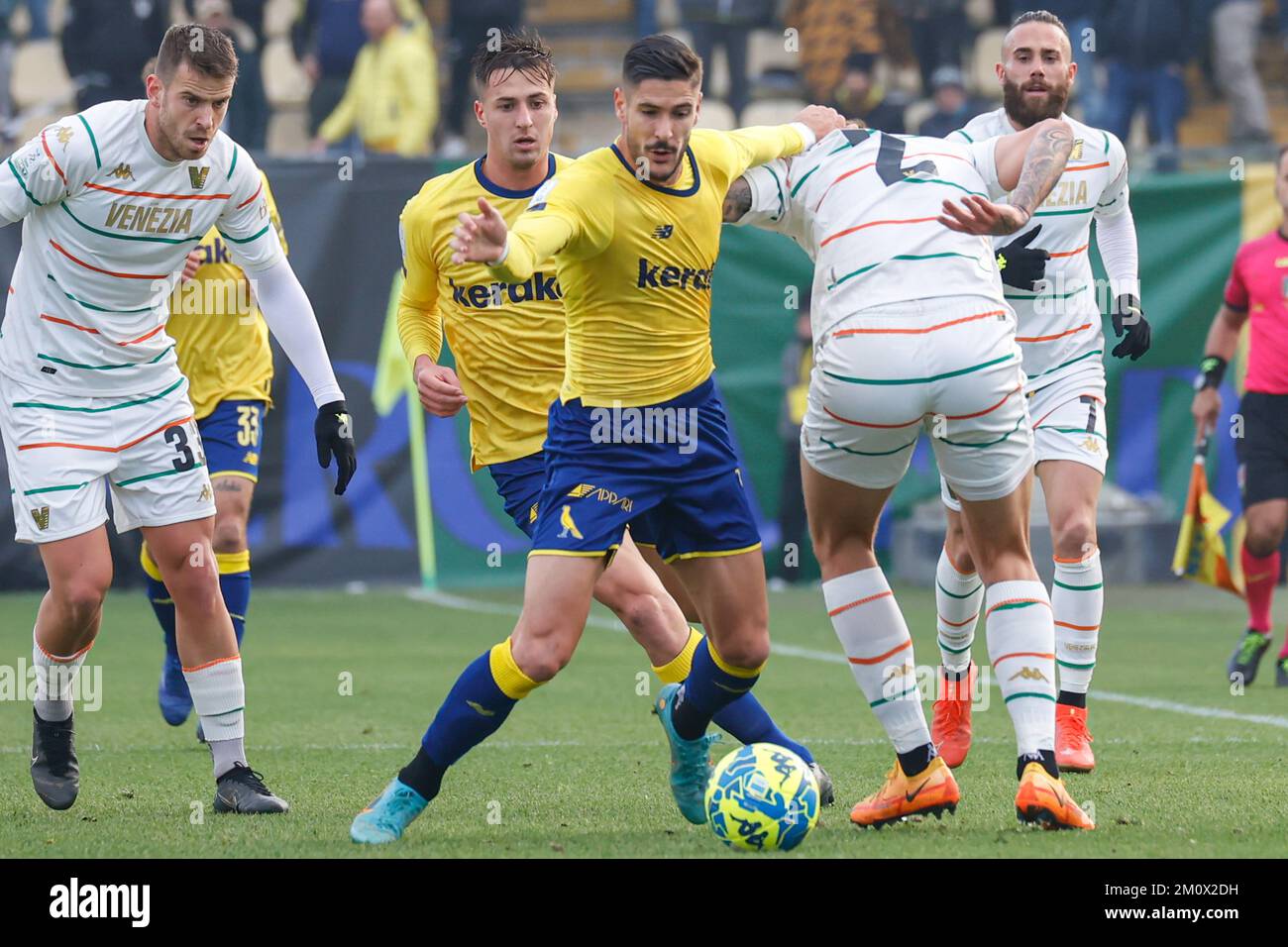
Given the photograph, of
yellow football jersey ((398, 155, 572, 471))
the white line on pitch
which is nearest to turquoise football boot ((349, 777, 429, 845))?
yellow football jersey ((398, 155, 572, 471))

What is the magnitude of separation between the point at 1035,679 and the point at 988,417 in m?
0.81

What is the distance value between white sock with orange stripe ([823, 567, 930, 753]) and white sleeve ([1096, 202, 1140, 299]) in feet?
7.23

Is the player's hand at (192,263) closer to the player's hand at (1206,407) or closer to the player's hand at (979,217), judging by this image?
the player's hand at (979,217)

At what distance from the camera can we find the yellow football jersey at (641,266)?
5059 mm

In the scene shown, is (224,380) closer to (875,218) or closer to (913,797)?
(875,218)

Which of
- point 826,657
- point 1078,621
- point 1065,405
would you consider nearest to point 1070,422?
point 1065,405

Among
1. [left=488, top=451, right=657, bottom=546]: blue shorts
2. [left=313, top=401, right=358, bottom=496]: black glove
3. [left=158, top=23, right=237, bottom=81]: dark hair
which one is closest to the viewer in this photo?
[left=158, top=23, right=237, bottom=81]: dark hair

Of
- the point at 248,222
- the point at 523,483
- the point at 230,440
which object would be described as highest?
the point at 248,222

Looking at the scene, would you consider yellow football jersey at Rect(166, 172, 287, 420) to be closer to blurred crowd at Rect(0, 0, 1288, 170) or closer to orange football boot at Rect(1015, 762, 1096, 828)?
orange football boot at Rect(1015, 762, 1096, 828)

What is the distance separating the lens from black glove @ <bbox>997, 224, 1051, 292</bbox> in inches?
263

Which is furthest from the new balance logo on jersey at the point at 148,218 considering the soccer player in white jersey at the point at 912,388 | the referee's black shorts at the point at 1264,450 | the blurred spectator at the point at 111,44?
the blurred spectator at the point at 111,44

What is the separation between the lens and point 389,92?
1570cm

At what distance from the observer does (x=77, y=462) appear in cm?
573

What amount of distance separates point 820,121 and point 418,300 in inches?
61.3
